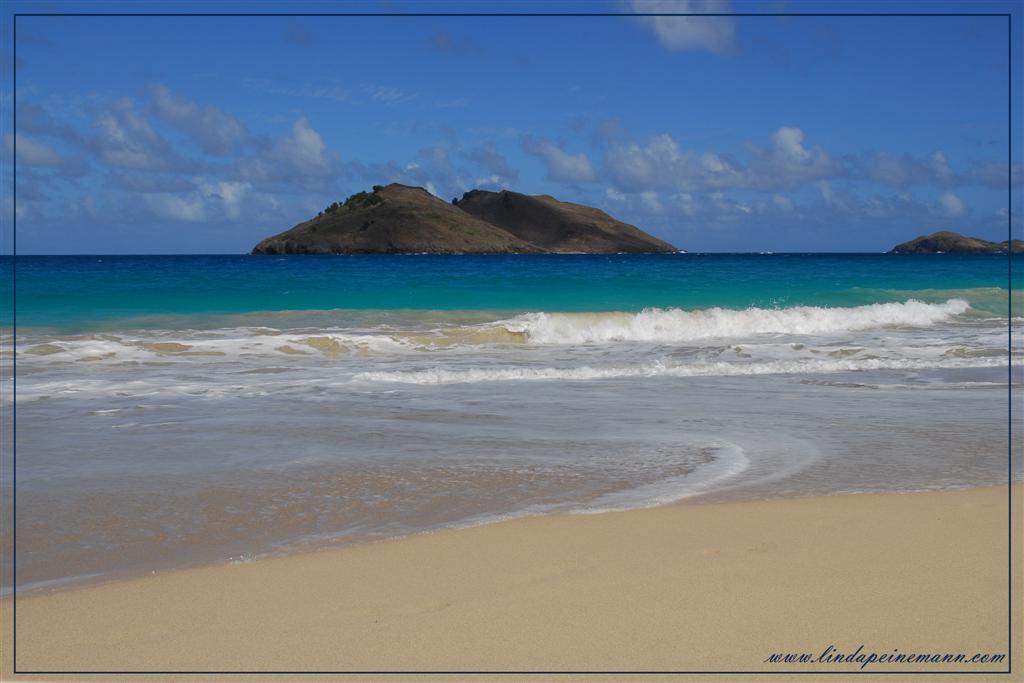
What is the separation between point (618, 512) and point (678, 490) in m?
0.64

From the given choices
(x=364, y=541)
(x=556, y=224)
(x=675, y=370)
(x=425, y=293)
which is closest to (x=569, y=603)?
(x=364, y=541)

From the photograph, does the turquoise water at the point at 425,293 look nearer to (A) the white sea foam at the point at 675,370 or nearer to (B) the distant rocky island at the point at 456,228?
(A) the white sea foam at the point at 675,370

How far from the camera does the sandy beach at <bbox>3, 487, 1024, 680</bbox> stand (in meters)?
2.91

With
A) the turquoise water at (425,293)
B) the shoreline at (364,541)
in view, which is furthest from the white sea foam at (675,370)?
the turquoise water at (425,293)

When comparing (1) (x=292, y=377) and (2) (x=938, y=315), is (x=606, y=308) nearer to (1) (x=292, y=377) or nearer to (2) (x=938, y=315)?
(2) (x=938, y=315)

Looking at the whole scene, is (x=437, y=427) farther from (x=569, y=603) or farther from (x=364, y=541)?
(x=569, y=603)

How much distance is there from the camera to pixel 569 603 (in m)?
3.36

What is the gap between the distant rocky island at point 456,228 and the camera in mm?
96062

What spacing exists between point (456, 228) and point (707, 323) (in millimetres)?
83123

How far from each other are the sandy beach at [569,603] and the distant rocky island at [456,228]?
298 ft

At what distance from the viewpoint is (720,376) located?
420 inches

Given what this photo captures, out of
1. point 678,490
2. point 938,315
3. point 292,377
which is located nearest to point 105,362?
point 292,377

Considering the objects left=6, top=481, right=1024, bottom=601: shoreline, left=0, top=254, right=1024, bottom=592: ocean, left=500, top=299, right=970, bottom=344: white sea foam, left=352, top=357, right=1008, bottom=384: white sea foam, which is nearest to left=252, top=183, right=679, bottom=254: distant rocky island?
left=500, top=299, right=970, bottom=344: white sea foam

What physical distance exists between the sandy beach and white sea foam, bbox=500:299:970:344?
12.5 metres
